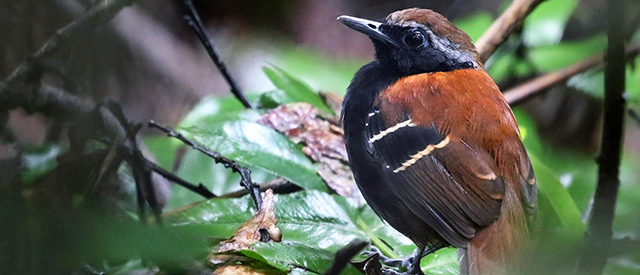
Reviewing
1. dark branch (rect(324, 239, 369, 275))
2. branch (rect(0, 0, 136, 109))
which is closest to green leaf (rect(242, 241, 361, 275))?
dark branch (rect(324, 239, 369, 275))

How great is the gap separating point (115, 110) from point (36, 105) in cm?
74

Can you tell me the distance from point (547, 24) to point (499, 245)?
6.77 ft

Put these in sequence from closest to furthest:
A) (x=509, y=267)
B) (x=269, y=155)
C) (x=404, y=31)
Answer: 1. (x=509, y=267)
2. (x=404, y=31)
3. (x=269, y=155)

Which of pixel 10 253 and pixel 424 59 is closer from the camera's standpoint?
pixel 10 253

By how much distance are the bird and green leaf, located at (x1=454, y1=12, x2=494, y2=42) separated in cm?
121

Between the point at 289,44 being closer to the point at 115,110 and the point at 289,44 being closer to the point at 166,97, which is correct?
the point at 166,97

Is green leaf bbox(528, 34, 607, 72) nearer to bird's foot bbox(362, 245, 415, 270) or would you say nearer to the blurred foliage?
the blurred foliage

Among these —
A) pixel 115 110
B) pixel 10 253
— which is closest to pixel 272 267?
pixel 115 110

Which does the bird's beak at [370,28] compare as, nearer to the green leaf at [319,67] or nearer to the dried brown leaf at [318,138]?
the dried brown leaf at [318,138]

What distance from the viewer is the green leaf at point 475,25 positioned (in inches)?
121

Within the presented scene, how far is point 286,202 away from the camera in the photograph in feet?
6.55

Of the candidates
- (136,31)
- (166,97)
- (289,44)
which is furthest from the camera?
(166,97)

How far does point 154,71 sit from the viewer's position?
189 inches

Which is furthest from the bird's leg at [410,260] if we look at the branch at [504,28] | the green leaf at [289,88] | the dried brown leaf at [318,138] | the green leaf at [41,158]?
the green leaf at [41,158]
